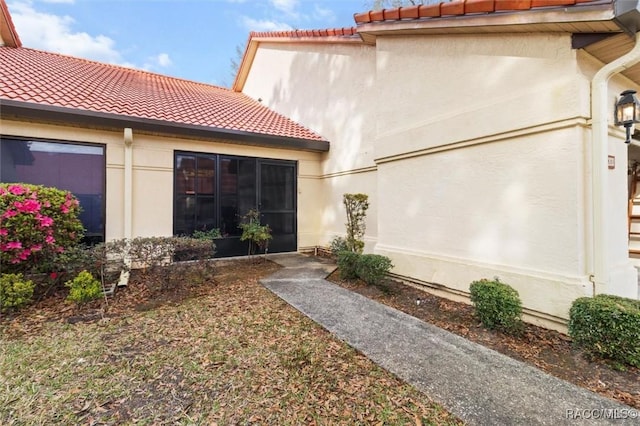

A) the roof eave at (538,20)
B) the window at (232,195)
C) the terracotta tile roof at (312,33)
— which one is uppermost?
the terracotta tile roof at (312,33)

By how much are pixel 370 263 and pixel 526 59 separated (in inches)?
148

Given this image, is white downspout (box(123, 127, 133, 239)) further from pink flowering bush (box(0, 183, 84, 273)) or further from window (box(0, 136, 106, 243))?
pink flowering bush (box(0, 183, 84, 273))

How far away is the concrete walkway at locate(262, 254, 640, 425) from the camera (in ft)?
7.14

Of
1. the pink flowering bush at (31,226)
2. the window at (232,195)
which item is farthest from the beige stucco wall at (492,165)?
the pink flowering bush at (31,226)

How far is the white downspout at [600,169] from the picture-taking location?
327cm

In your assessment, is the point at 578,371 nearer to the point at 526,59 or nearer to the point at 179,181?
the point at 526,59

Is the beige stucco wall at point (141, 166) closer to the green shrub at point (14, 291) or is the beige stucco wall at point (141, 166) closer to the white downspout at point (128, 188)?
the white downspout at point (128, 188)

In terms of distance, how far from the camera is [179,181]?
7.08 m

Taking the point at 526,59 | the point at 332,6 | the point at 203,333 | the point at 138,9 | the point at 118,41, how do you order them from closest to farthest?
the point at 203,333 → the point at 526,59 → the point at 138,9 → the point at 332,6 → the point at 118,41

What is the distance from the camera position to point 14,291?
13.3 feet

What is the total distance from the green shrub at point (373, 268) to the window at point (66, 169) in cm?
558

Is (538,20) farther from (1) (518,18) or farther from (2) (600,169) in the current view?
(2) (600,169)

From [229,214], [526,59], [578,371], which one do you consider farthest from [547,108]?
[229,214]

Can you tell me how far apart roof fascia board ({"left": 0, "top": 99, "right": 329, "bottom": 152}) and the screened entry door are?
27.1 inches
